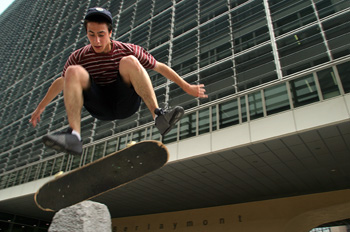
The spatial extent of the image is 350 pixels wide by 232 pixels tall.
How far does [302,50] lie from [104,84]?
11.9 meters

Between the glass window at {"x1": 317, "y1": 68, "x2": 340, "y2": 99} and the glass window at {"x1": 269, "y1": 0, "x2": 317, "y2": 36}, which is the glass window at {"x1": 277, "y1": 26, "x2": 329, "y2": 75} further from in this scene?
the glass window at {"x1": 317, "y1": 68, "x2": 340, "y2": 99}

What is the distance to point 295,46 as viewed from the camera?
12.9 meters

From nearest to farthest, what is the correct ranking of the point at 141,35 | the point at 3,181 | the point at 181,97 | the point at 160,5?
the point at 181,97, the point at 141,35, the point at 160,5, the point at 3,181

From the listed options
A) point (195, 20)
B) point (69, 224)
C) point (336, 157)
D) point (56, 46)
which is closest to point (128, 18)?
point (195, 20)

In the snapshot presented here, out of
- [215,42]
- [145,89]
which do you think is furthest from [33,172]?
[145,89]

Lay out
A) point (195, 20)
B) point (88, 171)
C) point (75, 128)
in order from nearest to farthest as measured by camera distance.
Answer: point (75, 128) → point (88, 171) → point (195, 20)

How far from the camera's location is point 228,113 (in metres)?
12.3

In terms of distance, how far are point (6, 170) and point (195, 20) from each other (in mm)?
20334

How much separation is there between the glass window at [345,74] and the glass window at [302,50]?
3.64 feet

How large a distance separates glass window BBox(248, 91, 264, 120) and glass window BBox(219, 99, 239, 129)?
2.12 ft

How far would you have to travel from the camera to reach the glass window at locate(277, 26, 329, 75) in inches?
461

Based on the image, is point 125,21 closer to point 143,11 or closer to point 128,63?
point 143,11

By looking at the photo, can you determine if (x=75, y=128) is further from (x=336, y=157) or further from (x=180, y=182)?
(x=180, y=182)

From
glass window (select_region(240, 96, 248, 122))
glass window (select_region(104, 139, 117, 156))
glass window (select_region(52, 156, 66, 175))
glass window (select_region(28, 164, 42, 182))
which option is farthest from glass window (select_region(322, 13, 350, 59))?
glass window (select_region(28, 164, 42, 182))
